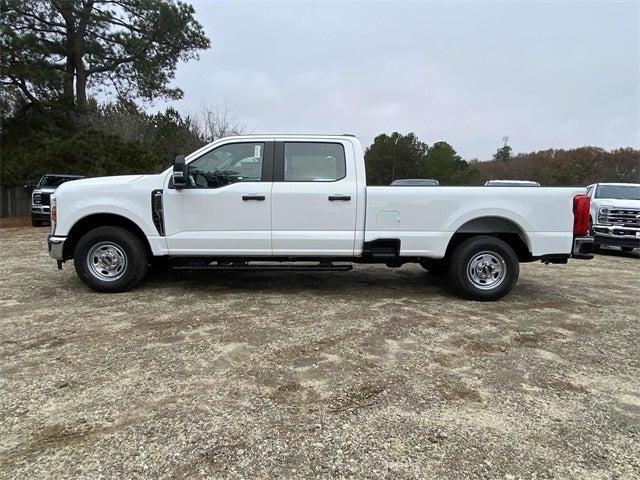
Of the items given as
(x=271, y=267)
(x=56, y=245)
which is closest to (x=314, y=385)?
(x=271, y=267)

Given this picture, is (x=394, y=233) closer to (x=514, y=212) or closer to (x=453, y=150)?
(x=514, y=212)

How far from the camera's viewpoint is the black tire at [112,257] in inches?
230

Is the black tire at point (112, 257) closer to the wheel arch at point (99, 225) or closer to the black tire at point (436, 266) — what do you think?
the wheel arch at point (99, 225)

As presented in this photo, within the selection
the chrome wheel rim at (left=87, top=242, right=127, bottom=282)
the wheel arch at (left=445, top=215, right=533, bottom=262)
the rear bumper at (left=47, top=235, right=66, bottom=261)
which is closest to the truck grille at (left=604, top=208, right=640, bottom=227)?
the wheel arch at (left=445, top=215, right=533, bottom=262)

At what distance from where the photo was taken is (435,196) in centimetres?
575

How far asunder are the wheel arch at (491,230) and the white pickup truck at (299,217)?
0.02 meters

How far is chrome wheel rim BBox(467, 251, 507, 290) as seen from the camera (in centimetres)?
586

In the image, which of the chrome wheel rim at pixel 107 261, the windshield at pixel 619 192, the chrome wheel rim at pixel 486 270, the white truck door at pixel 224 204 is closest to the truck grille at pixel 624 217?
the windshield at pixel 619 192

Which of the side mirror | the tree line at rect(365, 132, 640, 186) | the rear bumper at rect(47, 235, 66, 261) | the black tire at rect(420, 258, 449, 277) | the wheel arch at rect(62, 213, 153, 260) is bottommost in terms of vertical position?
the black tire at rect(420, 258, 449, 277)

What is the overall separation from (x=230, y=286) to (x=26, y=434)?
3.79 meters

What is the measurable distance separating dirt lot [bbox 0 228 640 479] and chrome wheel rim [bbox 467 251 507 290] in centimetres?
33

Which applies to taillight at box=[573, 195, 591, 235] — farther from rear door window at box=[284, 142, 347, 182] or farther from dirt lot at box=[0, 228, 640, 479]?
rear door window at box=[284, 142, 347, 182]

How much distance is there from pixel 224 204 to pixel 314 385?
298 centimetres

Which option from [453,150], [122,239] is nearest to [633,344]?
A: [122,239]
